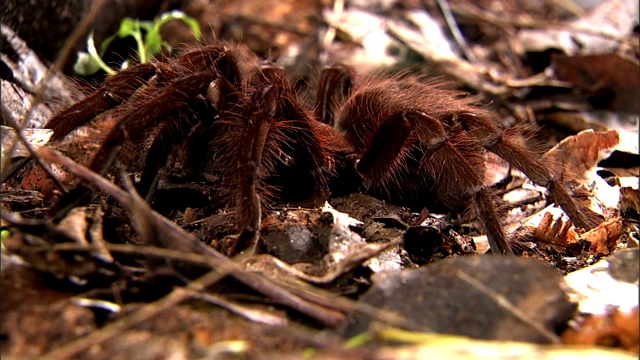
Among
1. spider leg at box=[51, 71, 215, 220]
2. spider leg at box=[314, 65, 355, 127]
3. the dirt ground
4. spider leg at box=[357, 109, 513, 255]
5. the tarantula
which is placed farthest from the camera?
spider leg at box=[314, 65, 355, 127]

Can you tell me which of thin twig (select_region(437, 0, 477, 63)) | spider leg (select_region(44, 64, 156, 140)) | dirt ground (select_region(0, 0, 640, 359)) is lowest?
dirt ground (select_region(0, 0, 640, 359))

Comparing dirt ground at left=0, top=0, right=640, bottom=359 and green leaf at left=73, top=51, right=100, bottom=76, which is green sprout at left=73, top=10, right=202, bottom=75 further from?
dirt ground at left=0, top=0, right=640, bottom=359

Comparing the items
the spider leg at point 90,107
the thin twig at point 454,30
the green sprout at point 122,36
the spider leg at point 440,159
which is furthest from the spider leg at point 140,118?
the thin twig at point 454,30

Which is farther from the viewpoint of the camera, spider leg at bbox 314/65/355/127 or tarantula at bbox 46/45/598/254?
spider leg at bbox 314/65/355/127

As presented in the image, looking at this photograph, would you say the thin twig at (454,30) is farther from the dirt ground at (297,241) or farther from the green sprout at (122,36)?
the green sprout at (122,36)

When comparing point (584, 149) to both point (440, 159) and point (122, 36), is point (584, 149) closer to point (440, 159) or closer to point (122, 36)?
point (440, 159)

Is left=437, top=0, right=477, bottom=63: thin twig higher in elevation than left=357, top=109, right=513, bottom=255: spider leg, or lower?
higher

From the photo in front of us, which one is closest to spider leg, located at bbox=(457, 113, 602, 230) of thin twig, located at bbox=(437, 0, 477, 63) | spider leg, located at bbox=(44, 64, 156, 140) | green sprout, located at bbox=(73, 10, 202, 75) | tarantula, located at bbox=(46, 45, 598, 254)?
tarantula, located at bbox=(46, 45, 598, 254)

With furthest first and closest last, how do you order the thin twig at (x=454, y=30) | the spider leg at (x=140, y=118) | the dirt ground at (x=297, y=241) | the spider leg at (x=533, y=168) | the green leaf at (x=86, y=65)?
the thin twig at (x=454, y=30)
the green leaf at (x=86, y=65)
the spider leg at (x=533, y=168)
the spider leg at (x=140, y=118)
the dirt ground at (x=297, y=241)
